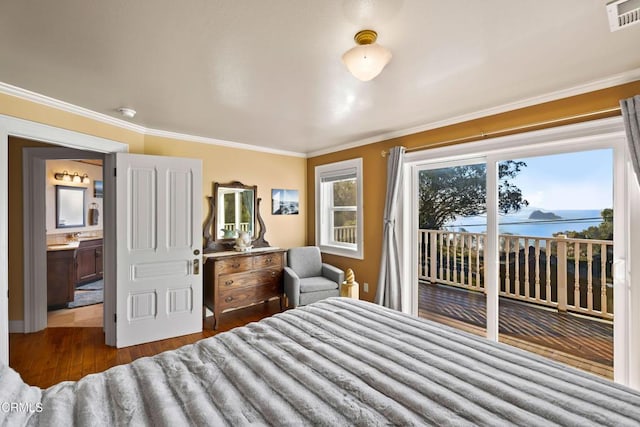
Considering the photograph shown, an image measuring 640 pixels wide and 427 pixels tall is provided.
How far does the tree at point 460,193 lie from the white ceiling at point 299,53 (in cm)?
64

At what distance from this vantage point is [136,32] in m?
1.56

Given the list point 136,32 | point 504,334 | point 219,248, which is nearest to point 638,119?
point 504,334

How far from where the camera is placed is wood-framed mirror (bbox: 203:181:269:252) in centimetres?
393

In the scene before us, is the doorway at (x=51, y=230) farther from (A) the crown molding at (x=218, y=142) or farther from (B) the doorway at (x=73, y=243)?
(A) the crown molding at (x=218, y=142)

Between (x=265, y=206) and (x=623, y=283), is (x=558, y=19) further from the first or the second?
(x=265, y=206)

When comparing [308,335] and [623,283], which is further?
[623,283]

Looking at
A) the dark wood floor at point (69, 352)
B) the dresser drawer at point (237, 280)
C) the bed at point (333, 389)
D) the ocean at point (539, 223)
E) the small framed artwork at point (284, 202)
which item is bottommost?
the dark wood floor at point (69, 352)

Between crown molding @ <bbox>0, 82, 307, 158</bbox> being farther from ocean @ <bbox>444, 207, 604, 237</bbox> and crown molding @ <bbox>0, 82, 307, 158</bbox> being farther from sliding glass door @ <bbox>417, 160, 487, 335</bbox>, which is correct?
ocean @ <bbox>444, 207, 604, 237</bbox>

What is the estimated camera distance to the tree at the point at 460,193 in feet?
9.13

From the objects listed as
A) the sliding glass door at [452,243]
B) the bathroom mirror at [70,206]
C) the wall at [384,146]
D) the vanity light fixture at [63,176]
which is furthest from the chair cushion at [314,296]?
the vanity light fixture at [63,176]

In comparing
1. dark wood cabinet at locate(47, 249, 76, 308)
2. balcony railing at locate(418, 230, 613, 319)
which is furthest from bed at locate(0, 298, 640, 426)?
dark wood cabinet at locate(47, 249, 76, 308)

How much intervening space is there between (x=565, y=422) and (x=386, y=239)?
2.67 metres

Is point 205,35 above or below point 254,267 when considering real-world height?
above

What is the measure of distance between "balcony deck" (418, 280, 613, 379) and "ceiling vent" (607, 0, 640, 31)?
2.20m
